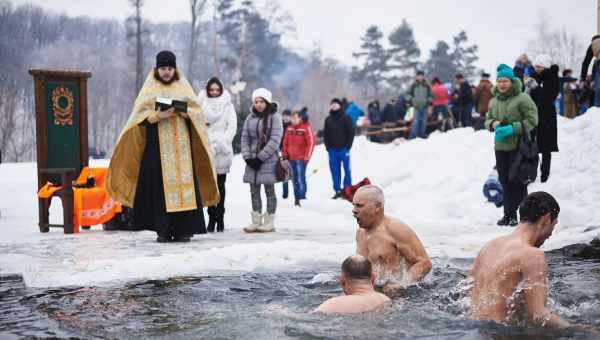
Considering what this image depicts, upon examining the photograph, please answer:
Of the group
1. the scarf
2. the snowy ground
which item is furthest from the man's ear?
the scarf

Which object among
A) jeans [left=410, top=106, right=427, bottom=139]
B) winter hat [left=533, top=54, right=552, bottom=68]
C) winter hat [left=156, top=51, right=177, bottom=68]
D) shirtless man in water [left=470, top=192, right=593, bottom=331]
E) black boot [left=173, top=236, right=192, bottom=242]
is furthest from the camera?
jeans [left=410, top=106, right=427, bottom=139]

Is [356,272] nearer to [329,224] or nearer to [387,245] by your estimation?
[387,245]

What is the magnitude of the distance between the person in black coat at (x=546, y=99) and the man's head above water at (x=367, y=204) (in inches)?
248

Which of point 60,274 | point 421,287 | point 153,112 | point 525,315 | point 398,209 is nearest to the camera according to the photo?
point 525,315

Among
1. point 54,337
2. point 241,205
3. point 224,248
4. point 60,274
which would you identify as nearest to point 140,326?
point 54,337

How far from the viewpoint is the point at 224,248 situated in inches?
334

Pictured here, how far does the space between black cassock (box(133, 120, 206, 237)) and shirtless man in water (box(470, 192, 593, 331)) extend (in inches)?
201

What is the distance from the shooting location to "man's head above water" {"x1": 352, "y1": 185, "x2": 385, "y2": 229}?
622cm

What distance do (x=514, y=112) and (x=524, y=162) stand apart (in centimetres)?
64

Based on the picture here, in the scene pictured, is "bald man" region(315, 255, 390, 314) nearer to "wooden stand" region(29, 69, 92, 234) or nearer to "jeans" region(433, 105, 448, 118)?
"wooden stand" region(29, 69, 92, 234)

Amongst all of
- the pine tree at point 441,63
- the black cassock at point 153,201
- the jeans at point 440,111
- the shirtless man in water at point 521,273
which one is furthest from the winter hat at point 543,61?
the pine tree at point 441,63

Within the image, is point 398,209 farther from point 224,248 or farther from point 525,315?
point 525,315

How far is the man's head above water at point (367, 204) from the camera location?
6223 mm

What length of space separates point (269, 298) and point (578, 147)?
27.0ft
